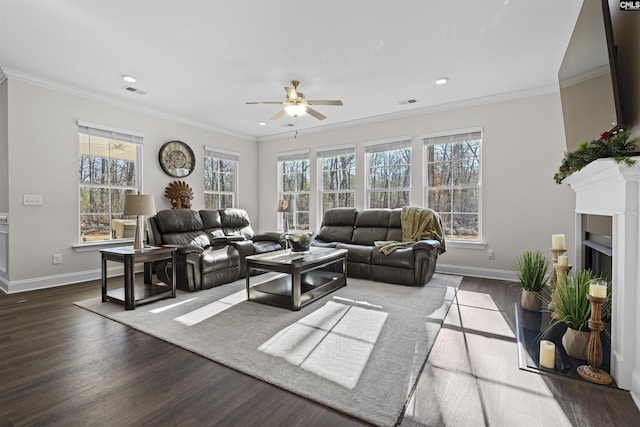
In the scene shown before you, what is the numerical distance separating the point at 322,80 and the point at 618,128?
2881 mm

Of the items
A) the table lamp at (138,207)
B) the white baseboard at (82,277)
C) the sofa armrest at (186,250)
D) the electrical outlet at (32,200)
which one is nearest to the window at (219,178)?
the white baseboard at (82,277)

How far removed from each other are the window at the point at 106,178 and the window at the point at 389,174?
392 centimetres

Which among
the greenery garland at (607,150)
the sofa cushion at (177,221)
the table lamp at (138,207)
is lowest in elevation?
the sofa cushion at (177,221)

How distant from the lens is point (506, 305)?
3.25m

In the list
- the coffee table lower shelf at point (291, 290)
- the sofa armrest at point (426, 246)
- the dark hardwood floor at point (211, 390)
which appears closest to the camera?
the dark hardwood floor at point (211, 390)

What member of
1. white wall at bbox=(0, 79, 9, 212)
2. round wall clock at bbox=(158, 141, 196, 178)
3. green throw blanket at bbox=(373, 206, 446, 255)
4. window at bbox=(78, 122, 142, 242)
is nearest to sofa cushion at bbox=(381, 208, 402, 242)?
green throw blanket at bbox=(373, 206, 446, 255)

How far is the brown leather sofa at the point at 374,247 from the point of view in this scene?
4.00 meters

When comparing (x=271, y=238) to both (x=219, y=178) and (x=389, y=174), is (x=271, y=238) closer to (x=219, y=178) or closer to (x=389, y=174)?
(x=219, y=178)

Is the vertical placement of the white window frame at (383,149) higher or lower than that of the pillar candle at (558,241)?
higher

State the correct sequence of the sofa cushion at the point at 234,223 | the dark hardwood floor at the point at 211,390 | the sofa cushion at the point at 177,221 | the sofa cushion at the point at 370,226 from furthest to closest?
the sofa cushion at the point at 234,223, the sofa cushion at the point at 370,226, the sofa cushion at the point at 177,221, the dark hardwood floor at the point at 211,390

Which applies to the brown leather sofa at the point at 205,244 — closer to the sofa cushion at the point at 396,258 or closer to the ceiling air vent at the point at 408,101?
the sofa cushion at the point at 396,258

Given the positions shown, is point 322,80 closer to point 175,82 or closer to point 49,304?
point 175,82

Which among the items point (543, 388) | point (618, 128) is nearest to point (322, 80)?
point (618, 128)

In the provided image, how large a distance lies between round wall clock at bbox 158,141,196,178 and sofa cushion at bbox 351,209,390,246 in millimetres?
3211
